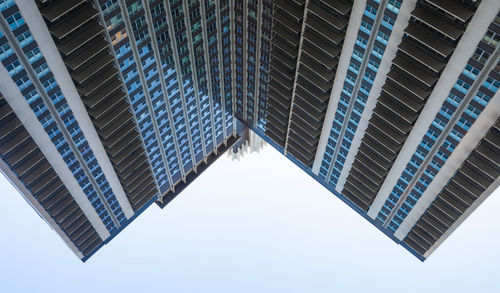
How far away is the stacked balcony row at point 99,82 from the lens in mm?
83188

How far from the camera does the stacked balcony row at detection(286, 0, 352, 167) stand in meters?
91.2

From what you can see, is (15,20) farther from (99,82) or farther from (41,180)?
(41,180)

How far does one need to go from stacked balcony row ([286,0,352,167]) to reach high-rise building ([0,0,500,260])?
30 centimetres

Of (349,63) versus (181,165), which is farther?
(181,165)

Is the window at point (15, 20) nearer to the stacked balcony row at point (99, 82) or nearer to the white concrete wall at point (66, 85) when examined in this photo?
the white concrete wall at point (66, 85)

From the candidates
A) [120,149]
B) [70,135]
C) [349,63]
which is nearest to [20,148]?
[70,135]

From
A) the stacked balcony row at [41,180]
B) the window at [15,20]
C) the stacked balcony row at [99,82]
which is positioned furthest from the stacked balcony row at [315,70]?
the stacked balcony row at [41,180]

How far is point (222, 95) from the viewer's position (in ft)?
433

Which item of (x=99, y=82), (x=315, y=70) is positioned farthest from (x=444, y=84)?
(x=99, y=82)

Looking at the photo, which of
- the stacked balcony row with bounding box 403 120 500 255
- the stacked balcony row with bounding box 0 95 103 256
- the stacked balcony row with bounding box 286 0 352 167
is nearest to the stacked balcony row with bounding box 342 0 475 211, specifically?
the stacked balcony row with bounding box 286 0 352 167

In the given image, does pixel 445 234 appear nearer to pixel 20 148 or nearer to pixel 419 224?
pixel 419 224

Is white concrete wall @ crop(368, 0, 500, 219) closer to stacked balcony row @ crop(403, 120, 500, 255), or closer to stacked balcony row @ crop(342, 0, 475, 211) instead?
stacked balcony row @ crop(342, 0, 475, 211)

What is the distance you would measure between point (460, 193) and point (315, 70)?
34129mm

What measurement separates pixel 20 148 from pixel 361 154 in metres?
63.4
